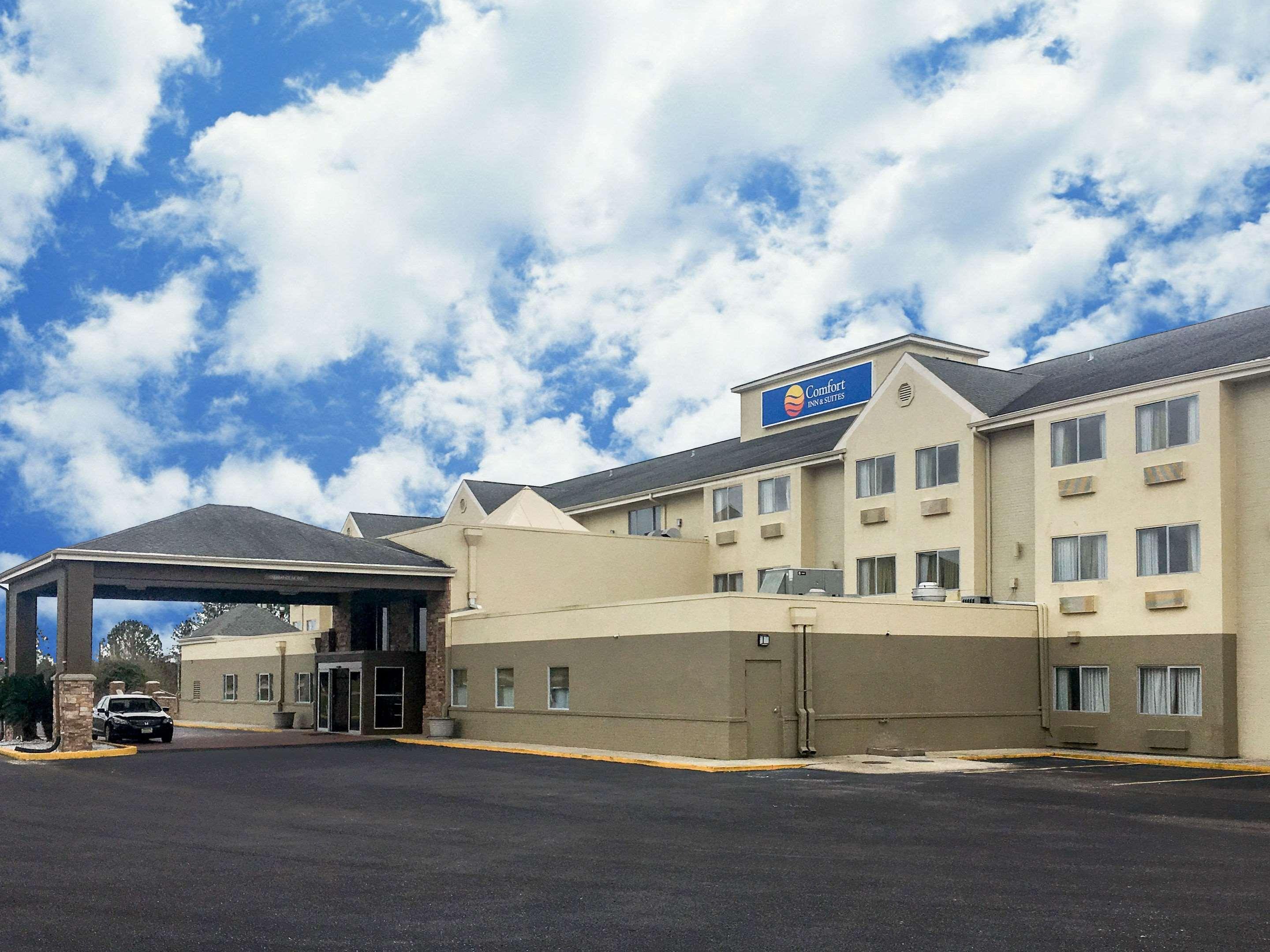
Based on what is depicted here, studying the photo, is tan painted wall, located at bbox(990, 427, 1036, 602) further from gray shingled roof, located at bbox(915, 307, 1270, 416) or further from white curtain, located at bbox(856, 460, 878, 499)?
white curtain, located at bbox(856, 460, 878, 499)

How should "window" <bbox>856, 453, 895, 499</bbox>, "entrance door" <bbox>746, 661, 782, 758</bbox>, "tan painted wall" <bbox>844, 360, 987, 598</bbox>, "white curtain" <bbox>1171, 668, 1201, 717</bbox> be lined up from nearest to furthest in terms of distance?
"entrance door" <bbox>746, 661, 782, 758</bbox>
"white curtain" <bbox>1171, 668, 1201, 717</bbox>
"tan painted wall" <bbox>844, 360, 987, 598</bbox>
"window" <bbox>856, 453, 895, 499</bbox>

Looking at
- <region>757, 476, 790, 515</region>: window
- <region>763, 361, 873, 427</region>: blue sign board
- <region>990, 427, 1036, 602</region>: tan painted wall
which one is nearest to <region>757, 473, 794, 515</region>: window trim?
<region>757, 476, 790, 515</region>: window

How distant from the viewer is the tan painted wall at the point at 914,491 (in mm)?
32625

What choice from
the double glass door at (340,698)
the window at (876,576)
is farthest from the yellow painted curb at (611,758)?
the window at (876,576)

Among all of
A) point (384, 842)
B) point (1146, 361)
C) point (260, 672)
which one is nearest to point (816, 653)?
point (1146, 361)

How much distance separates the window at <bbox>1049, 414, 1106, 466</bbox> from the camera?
29.8m

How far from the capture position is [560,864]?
1245 centimetres

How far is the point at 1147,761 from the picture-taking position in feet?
88.1

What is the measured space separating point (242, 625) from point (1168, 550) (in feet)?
167

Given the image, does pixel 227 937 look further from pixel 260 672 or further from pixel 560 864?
pixel 260 672

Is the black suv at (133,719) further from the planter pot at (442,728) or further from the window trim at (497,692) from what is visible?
the window trim at (497,692)

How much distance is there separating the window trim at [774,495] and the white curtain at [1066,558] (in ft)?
31.6

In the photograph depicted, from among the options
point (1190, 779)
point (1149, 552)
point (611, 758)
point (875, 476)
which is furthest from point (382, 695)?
point (1190, 779)

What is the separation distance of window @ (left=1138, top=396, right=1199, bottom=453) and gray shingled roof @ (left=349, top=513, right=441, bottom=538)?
31.3m
